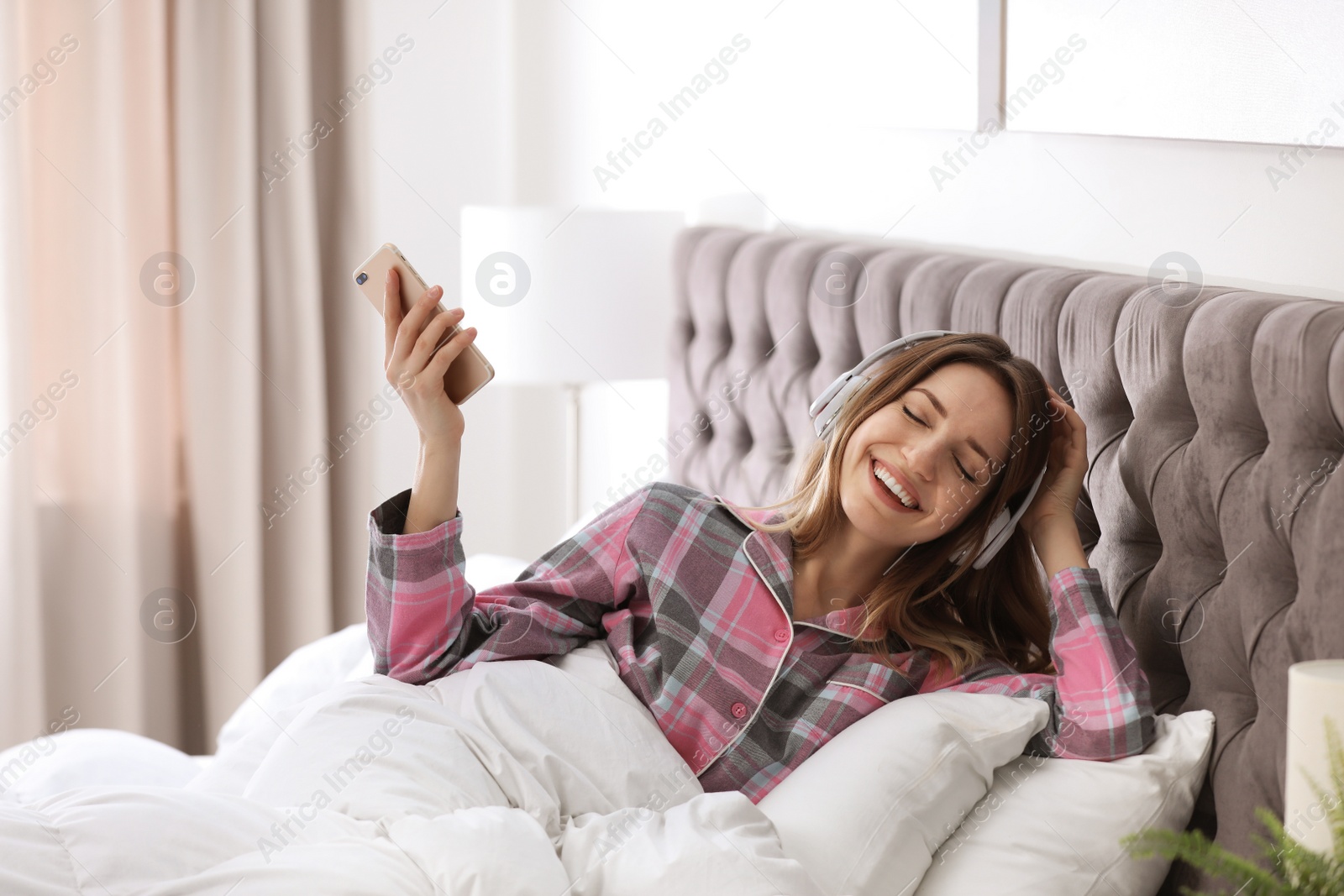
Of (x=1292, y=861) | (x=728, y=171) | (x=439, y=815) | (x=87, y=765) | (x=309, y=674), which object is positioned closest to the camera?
(x=1292, y=861)

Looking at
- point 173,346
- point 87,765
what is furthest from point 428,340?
point 173,346

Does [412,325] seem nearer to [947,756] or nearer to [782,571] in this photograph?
[782,571]

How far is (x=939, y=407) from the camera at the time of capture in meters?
1.35

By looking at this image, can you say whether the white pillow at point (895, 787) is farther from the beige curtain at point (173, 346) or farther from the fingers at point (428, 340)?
the beige curtain at point (173, 346)

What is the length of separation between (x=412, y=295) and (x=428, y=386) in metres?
0.11

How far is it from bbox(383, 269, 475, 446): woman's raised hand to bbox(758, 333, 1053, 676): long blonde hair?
1.39ft

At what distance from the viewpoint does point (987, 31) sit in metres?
1.62

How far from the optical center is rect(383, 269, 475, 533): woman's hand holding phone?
51.5 inches

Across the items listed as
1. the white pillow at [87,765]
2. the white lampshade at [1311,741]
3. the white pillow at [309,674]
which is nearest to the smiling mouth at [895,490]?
the white lampshade at [1311,741]

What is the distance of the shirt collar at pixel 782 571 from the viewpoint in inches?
55.4

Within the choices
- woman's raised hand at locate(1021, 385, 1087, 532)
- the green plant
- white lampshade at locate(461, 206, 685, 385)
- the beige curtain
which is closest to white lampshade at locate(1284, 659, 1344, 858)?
the green plant

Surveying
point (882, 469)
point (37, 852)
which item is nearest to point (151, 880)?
point (37, 852)

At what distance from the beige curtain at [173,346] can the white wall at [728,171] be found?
0.26 meters

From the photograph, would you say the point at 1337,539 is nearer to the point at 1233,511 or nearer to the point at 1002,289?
A: the point at 1233,511
